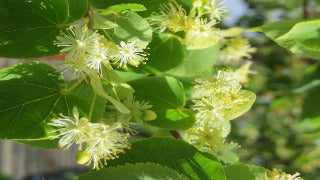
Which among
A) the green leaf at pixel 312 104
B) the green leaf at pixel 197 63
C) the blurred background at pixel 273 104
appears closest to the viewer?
the green leaf at pixel 197 63

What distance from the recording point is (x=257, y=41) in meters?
2.93

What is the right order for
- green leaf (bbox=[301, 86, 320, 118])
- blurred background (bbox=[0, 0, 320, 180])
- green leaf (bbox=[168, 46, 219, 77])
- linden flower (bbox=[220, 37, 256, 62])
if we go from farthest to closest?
1. blurred background (bbox=[0, 0, 320, 180])
2. green leaf (bbox=[301, 86, 320, 118])
3. linden flower (bbox=[220, 37, 256, 62])
4. green leaf (bbox=[168, 46, 219, 77])

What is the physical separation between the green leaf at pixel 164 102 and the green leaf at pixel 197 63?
0.06 m

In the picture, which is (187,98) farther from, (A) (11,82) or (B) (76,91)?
(A) (11,82)

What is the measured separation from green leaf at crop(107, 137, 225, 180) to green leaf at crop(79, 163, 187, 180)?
48mm

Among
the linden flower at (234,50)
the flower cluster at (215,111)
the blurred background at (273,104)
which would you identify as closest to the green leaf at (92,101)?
the flower cluster at (215,111)

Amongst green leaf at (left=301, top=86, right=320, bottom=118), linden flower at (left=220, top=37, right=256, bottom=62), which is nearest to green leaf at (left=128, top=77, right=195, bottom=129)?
linden flower at (left=220, top=37, right=256, bottom=62)

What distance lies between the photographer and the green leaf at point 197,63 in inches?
44.0

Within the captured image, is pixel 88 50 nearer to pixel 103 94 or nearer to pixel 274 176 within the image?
pixel 103 94

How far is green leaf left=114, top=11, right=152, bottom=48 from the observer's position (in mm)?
972

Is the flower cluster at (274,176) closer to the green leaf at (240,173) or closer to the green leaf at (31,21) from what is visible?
the green leaf at (240,173)

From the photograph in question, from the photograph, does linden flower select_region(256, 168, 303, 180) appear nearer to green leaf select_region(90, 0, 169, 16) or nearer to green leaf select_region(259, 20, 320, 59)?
green leaf select_region(259, 20, 320, 59)

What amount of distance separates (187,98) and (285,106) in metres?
1.73

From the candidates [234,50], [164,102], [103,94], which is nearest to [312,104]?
[234,50]
